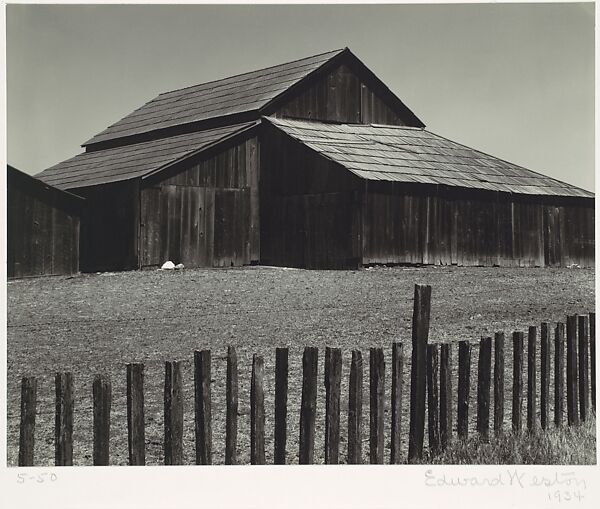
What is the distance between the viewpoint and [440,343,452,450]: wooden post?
25.2ft

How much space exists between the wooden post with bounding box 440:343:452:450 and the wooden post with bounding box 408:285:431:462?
17 centimetres

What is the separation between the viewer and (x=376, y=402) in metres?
7.40

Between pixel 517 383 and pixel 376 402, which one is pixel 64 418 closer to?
pixel 376 402

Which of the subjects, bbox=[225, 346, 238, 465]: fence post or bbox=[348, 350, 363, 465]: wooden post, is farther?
bbox=[348, 350, 363, 465]: wooden post

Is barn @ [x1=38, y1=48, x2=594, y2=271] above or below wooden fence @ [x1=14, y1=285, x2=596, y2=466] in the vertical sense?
above

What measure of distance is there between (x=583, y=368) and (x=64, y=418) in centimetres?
535

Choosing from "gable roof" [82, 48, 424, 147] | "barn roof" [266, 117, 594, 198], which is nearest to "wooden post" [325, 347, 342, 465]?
"barn roof" [266, 117, 594, 198]

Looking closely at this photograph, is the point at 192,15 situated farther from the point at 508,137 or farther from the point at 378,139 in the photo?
the point at 378,139

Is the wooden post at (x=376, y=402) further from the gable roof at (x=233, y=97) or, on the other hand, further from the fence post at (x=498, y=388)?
the gable roof at (x=233, y=97)

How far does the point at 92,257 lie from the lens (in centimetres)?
2016

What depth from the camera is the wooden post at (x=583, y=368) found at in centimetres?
892

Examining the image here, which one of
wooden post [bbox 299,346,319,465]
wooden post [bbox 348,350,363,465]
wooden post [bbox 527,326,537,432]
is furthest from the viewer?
wooden post [bbox 527,326,537,432]

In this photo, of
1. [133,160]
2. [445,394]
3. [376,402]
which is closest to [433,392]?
[445,394]

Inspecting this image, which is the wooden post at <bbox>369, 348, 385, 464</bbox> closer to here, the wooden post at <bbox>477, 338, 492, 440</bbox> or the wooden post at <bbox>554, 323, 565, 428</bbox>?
the wooden post at <bbox>477, 338, 492, 440</bbox>
